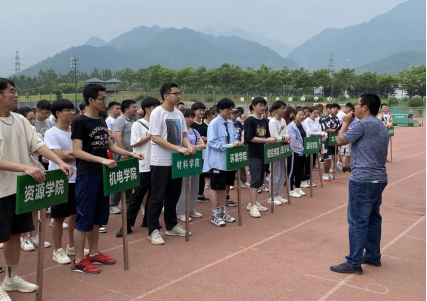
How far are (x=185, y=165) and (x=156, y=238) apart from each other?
102 cm

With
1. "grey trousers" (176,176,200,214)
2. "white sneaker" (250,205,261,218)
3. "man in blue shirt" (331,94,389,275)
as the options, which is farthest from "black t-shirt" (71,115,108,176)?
"white sneaker" (250,205,261,218)

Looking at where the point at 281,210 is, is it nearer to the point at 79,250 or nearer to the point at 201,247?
the point at 201,247

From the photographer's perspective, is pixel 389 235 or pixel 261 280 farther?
pixel 389 235

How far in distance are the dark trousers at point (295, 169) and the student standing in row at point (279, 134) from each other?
1.38 ft

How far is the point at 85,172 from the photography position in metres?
4.12

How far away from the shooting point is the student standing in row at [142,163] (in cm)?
554

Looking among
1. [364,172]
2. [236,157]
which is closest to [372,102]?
[364,172]

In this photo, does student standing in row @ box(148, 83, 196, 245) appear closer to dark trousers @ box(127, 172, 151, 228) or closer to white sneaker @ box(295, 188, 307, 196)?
dark trousers @ box(127, 172, 151, 228)

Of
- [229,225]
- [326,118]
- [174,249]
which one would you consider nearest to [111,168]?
[174,249]

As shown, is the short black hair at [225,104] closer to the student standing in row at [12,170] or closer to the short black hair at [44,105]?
the short black hair at [44,105]

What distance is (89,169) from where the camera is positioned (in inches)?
162

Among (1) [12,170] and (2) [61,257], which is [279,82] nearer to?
(2) [61,257]

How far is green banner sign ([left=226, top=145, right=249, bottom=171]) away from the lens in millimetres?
5676

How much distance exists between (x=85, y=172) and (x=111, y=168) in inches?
11.8
